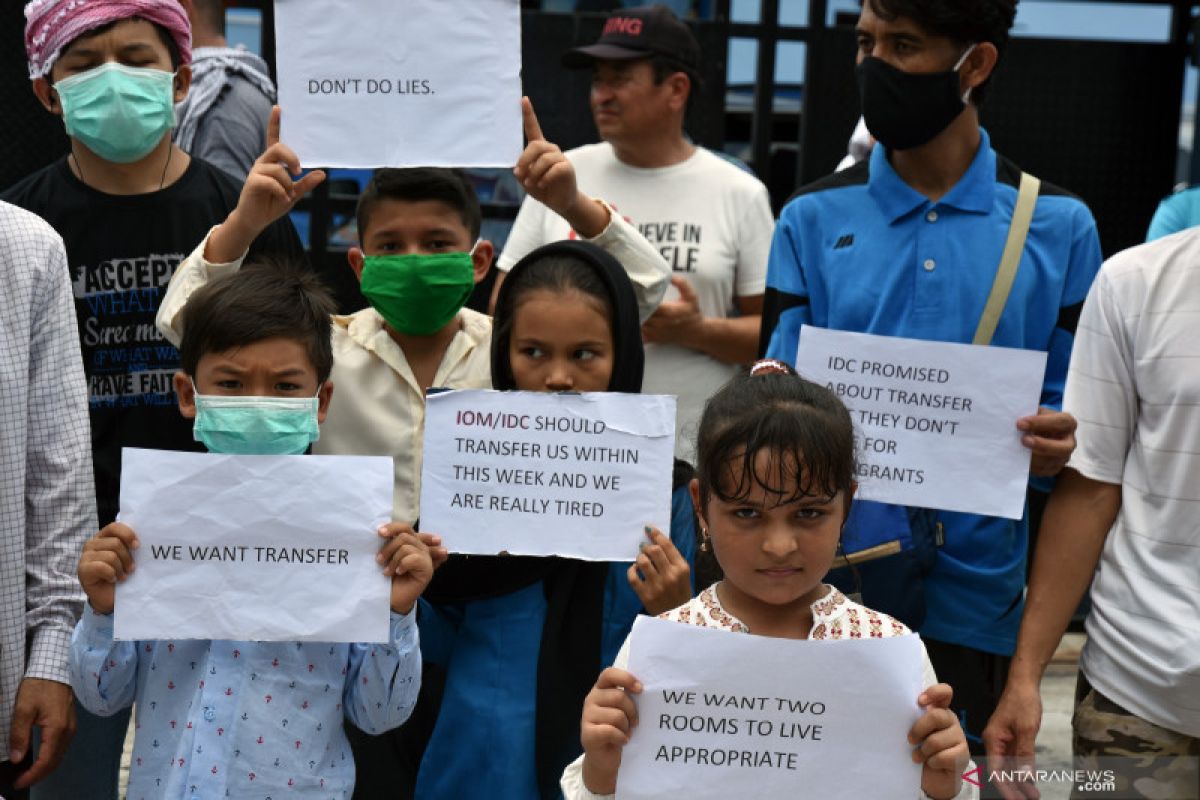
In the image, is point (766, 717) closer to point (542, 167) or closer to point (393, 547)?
point (393, 547)

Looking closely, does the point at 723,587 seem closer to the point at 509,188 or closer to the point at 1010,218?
the point at 1010,218

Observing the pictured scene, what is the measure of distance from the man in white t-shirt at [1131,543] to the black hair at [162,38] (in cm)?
218

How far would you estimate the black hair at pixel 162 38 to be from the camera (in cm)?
371

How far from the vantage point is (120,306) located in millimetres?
3738

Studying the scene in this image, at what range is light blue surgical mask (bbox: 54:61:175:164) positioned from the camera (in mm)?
3660

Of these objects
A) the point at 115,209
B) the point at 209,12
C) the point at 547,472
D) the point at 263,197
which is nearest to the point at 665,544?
the point at 547,472

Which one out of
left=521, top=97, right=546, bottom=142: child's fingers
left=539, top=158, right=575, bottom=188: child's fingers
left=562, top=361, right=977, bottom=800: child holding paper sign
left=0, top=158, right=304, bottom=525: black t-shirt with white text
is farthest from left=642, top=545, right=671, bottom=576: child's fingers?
left=0, top=158, right=304, bottom=525: black t-shirt with white text

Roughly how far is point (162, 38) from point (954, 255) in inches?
75.4

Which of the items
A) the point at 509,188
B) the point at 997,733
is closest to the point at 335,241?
the point at 509,188

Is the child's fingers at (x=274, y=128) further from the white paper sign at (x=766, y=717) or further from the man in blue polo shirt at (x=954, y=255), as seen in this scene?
the white paper sign at (x=766, y=717)

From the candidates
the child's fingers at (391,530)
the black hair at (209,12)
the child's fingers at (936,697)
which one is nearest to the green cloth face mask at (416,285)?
the child's fingers at (391,530)

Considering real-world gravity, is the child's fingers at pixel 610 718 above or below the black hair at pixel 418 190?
below

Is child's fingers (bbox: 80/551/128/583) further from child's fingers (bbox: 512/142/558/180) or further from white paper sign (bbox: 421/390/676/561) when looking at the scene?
child's fingers (bbox: 512/142/558/180)

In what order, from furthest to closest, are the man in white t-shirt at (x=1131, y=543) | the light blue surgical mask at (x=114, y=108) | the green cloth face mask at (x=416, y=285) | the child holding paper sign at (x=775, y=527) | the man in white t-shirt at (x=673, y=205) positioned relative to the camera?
1. the man in white t-shirt at (x=673, y=205)
2. the green cloth face mask at (x=416, y=285)
3. the light blue surgical mask at (x=114, y=108)
4. the man in white t-shirt at (x=1131, y=543)
5. the child holding paper sign at (x=775, y=527)
